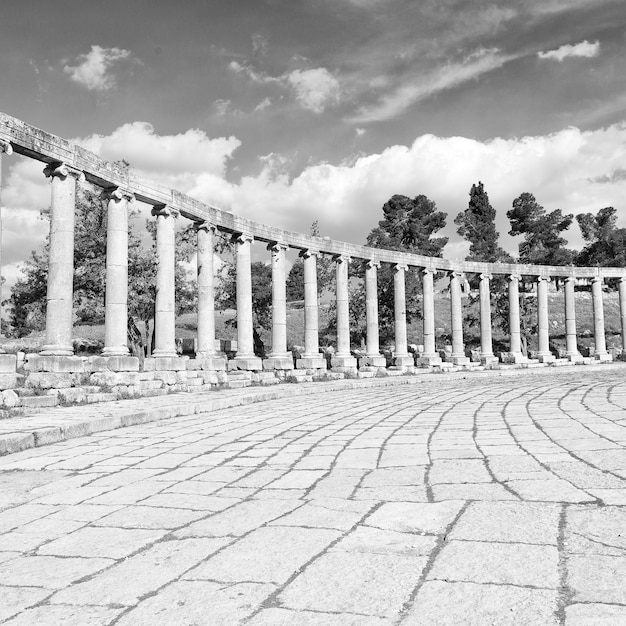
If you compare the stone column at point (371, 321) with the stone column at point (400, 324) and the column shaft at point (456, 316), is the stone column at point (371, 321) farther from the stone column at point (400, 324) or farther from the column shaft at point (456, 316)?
the column shaft at point (456, 316)

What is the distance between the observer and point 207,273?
70.3 ft

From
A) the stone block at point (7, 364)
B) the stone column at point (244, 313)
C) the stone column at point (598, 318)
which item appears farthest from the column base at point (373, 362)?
the stone column at point (598, 318)

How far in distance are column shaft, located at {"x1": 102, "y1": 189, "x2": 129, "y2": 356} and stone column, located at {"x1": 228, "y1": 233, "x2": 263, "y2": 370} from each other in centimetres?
572

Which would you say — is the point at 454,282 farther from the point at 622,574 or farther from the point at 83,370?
the point at 622,574

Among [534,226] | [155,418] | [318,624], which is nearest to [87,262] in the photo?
[155,418]

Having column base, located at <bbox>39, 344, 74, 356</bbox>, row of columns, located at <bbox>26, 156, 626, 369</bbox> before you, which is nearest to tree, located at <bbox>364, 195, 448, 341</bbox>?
row of columns, located at <bbox>26, 156, 626, 369</bbox>

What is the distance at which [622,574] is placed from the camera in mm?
2766

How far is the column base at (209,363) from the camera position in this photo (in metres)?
19.7

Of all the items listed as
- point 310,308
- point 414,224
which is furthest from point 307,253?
point 414,224

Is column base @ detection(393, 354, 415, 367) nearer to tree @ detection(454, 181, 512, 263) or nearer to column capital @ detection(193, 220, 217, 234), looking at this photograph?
column capital @ detection(193, 220, 217, 234)

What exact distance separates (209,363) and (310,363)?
6.10 metres

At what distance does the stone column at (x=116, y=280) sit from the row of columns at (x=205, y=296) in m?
0.03

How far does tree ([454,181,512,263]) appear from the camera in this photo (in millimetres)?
63656

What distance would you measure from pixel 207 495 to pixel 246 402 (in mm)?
9164
